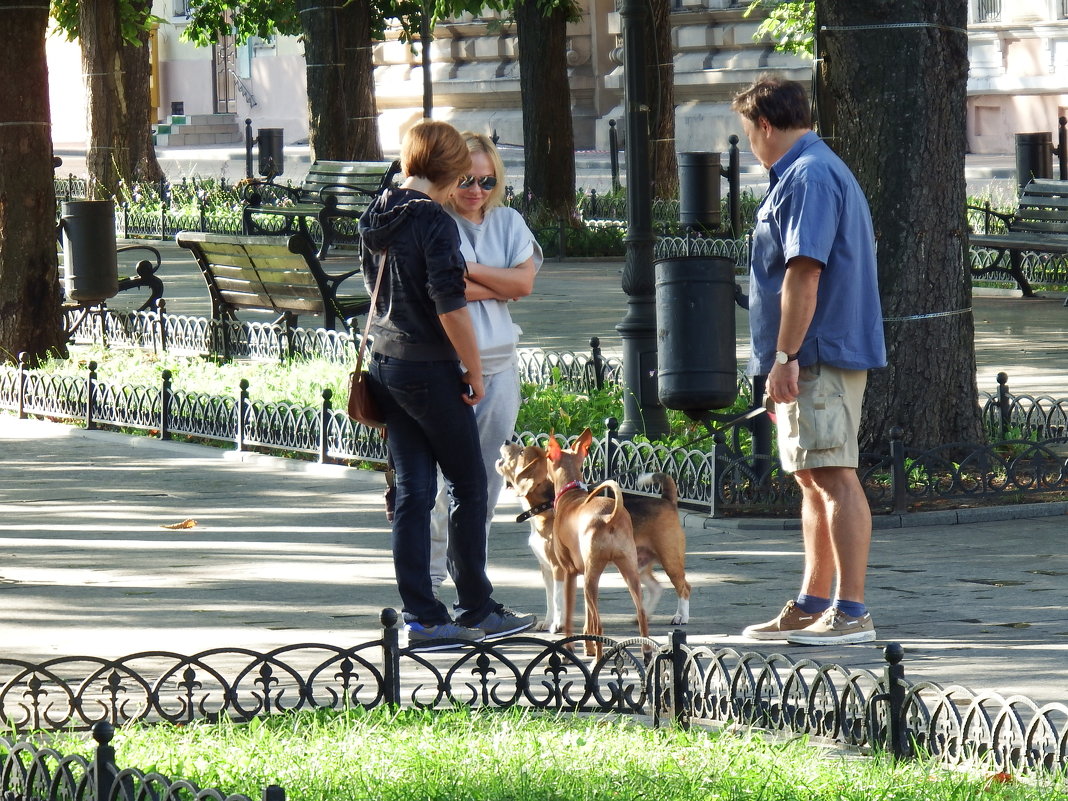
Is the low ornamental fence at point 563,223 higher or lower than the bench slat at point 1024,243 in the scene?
higher

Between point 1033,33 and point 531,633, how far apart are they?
29702 mm

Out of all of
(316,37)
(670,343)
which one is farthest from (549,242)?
(670,343)

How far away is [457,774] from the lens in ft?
14.8

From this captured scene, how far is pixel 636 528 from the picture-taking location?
6.15m

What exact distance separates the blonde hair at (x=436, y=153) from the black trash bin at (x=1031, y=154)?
15746 mm

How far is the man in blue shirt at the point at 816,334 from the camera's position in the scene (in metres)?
6.11

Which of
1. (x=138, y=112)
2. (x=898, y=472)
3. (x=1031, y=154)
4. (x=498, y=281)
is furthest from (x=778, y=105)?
(x=138, y=112)

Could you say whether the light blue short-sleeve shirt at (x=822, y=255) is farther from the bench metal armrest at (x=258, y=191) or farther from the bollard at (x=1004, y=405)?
the bench metal armrest at (x=258, y=191)

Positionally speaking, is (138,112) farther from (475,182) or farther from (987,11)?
(475,182)

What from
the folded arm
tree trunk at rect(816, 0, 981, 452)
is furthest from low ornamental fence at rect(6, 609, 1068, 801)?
tree trunk at rect(816, 0, 981, 452)

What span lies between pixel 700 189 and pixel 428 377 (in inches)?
510

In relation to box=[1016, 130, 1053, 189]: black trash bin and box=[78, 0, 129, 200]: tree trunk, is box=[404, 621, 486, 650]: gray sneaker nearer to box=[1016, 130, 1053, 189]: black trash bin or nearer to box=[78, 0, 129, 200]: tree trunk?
box=[1016, 130, 1053, 189]: black trash bin

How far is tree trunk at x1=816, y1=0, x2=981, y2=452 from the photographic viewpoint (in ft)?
29.3

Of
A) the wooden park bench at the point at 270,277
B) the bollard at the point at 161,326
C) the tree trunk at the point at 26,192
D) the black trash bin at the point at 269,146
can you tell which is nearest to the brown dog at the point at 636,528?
the wooden park bench at the point at 270,277
